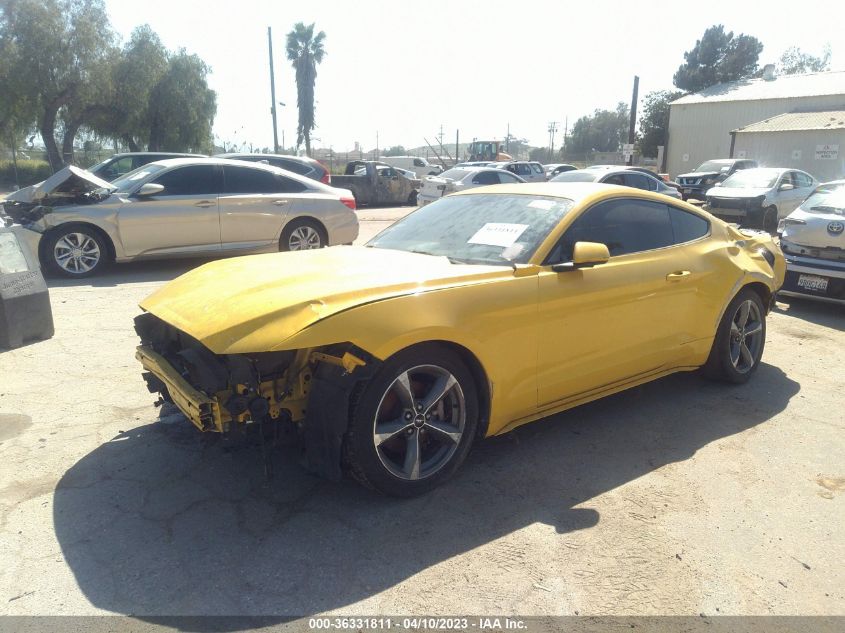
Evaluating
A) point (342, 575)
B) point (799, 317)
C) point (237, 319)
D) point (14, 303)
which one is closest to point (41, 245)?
point (14, 303)

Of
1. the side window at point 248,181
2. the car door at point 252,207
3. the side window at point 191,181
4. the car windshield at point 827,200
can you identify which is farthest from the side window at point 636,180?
the side window at point 191,181

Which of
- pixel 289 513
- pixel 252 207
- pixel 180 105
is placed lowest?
pixel 289 513

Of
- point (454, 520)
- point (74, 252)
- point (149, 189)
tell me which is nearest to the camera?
point (454, 520)

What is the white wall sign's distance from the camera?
2798cm

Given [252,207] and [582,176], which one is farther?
[582,176]

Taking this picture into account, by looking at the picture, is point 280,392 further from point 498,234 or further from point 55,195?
point 55,195

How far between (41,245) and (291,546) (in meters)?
7.28

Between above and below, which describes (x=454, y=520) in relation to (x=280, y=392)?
below

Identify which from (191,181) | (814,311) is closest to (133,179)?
(191,181)

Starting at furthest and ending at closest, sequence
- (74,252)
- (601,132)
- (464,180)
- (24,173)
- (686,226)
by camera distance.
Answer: (601,132) → (24,173) → (464,180) → (74,252) → (686,226)

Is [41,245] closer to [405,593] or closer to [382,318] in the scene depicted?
[382,318]

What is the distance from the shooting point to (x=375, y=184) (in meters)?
23.8

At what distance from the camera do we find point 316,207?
1009cm

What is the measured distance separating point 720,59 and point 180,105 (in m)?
50.9
